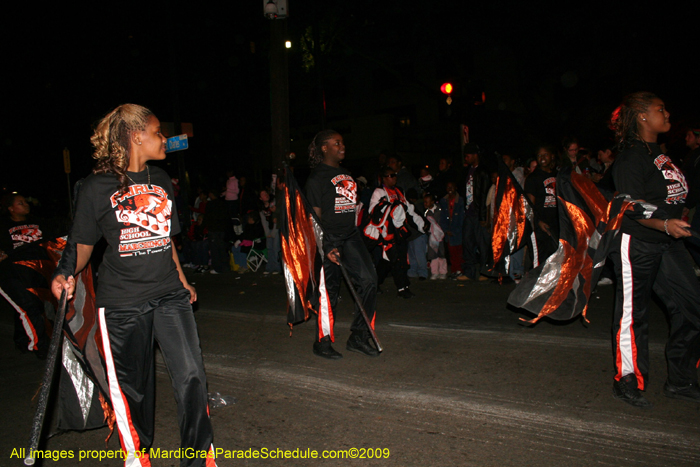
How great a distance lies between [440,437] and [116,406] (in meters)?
1.92

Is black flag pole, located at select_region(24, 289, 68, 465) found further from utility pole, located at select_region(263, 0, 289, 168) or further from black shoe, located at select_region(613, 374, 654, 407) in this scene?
utility pole, located at select_region(263, 0, 289, 168)

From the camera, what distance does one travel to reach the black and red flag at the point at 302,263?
5.05 meters

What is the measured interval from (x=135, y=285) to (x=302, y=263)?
7.32 feet

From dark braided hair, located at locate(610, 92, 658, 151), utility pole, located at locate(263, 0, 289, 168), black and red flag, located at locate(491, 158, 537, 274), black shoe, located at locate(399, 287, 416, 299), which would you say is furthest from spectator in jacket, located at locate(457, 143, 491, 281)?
dark braided hair, located at locate(610, 92, 658, 151)

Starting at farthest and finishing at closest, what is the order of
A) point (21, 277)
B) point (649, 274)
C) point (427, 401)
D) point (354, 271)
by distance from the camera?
1. point (21, 277)
2. point (354, 271)
3. point (427, 401)
4. point (649, 274)

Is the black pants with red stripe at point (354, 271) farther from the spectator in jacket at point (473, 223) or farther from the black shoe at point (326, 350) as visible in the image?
the spectator in jacket at point (473, 223)

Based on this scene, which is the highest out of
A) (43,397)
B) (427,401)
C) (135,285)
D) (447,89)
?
(447,89)

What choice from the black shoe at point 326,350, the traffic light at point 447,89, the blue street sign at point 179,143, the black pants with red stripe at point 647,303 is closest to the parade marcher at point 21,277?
the black shoe at point 326,350

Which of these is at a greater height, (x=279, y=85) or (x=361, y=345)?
(x=279, y=85)

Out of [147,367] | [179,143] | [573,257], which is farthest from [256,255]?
[147,367]

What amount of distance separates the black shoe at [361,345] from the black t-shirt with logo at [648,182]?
95.0 inches

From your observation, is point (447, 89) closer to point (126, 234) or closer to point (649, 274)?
point (649, 274)

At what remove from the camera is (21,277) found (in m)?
5.77

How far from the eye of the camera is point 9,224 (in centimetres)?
585
